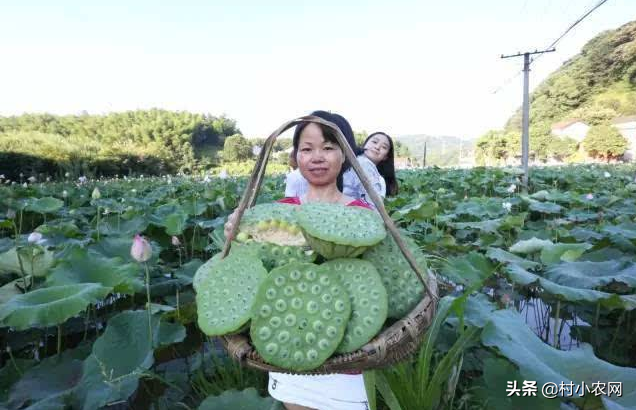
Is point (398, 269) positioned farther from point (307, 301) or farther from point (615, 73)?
point (615, 73)

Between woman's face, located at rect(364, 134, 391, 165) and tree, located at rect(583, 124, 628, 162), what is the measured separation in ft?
127

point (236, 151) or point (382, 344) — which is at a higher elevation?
point (236, 151)

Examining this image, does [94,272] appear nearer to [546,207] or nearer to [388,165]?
[388,165]

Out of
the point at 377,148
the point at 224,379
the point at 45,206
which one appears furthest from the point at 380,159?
the point at 45,206

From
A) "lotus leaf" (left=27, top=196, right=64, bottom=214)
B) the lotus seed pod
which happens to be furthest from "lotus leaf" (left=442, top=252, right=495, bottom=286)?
"lotus leaf" (left=27, top=196, right=64, bottom=214)

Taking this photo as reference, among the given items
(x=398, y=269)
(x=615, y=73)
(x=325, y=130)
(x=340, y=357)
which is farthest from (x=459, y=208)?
(x=615, y=73)

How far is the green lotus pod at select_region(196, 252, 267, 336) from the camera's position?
2.71 ft

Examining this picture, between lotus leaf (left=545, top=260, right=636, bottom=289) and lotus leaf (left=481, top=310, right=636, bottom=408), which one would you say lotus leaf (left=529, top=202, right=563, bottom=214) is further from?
lotus leaf (left=481, top=310, right=636, bottom=408)

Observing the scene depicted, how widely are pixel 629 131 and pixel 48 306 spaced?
4819 cm

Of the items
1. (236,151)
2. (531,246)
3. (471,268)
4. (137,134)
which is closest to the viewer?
(471,268)

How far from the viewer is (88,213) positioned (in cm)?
357

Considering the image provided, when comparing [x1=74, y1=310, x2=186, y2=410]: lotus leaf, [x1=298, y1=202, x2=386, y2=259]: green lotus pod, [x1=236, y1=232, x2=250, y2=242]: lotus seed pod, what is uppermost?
[x1=298, y1=202, x2=386, y2=259]: green lotus pod

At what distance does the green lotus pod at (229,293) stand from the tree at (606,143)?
1606 inches

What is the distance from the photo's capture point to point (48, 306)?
3.86ft
